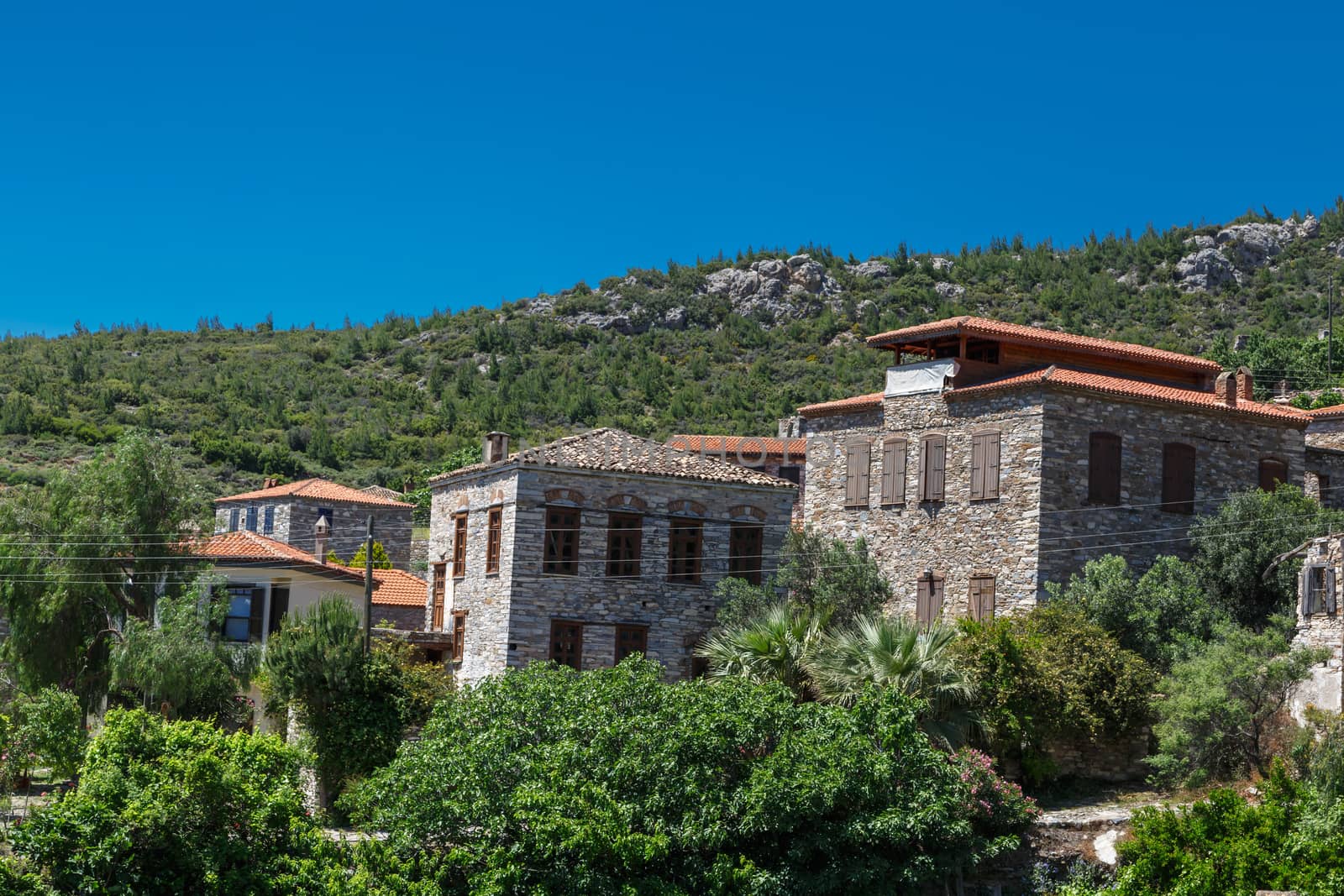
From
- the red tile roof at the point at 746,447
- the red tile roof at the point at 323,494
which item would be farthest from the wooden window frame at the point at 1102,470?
the red tile roof at the point at 323,494

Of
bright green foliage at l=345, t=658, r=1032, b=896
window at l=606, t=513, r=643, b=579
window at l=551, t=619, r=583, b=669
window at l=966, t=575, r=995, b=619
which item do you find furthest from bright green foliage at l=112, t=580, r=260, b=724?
window at l=966, t=575, r=995, b=619

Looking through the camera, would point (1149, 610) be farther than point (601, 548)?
No

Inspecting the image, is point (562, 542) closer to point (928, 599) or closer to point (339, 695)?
point (339, 695)

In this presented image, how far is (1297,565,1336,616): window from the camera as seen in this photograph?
2694cm

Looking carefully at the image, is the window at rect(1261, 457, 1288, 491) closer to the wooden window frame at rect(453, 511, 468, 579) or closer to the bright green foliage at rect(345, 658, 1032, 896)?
the bright green foliage at rect(345, 658, 1032, 896)

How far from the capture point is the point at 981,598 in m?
34.0

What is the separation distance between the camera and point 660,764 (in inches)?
955

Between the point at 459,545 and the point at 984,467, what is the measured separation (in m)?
13.6

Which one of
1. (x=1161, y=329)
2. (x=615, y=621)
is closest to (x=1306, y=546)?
(x=615, y=621)

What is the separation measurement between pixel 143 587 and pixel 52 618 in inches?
90.5

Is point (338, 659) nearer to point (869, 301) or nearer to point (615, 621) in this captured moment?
point (615, 621)

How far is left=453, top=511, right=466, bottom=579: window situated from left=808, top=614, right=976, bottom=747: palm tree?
12.9 metres

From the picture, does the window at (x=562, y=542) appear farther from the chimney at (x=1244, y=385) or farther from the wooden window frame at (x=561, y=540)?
the chimney at (x=1244, y=385)

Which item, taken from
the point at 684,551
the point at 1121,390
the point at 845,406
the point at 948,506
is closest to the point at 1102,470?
the point at 1121,390
